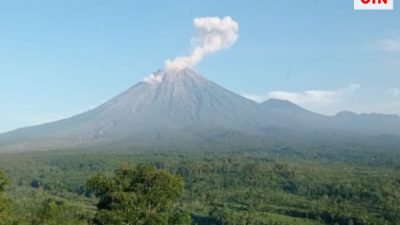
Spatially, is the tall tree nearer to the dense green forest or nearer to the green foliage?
the dense green forest

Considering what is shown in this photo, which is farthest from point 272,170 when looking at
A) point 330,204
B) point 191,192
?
point 330,204

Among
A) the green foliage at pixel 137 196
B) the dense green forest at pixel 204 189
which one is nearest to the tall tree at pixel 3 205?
the dense green forest at pixel 204 189

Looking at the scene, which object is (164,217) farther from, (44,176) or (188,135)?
(188,135)

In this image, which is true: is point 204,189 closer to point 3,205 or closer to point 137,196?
point 137,196

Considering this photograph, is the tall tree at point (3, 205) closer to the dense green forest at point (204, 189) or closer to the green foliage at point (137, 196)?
the dense green forest at point (204, 189)

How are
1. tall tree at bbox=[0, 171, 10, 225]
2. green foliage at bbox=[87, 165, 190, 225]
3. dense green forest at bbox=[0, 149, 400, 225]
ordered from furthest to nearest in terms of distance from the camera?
dense green forest at bbox=[0, 149, 400, 225] < green foliage at bbox=[87, 165, 190, 225] < tall tree at bbox=[0, 171, 10, 225]

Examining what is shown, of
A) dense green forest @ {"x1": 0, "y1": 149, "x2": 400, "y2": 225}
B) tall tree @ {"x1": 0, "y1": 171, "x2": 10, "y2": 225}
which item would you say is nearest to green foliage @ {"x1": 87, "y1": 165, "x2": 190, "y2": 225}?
dense green forest @ {"x1": 0, "y1": 149, "x2": 400, "y2": 225}
